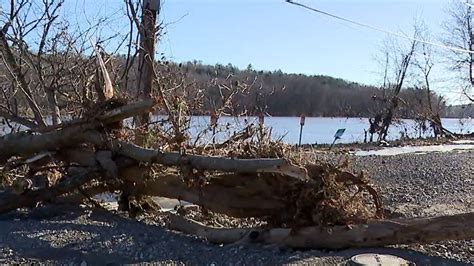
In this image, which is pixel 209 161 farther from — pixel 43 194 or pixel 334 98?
pixel 334 98

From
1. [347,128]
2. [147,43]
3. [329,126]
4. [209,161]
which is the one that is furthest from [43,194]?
[329,126]

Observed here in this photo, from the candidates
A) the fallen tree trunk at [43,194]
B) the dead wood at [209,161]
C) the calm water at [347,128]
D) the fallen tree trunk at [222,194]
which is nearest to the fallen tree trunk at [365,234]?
the fallen tree trunk at [222,194]

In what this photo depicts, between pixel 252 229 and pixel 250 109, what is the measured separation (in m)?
5.66

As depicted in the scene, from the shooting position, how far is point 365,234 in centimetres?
493

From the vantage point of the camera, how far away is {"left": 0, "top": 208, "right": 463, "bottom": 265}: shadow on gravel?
4793 millimetres

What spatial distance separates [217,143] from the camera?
776 centimetres

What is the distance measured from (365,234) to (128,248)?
2.06m

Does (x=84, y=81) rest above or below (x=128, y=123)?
above

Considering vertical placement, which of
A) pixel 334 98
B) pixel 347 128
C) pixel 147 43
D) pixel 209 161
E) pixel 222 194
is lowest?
pixel 347 128

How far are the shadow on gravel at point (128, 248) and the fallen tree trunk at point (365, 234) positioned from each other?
0.33 feet

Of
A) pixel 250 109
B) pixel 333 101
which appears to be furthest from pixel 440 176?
pixel 333 101

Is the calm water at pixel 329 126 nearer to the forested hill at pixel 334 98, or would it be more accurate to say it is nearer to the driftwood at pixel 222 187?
the forested hill at pixel 334 98

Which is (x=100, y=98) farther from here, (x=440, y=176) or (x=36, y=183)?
(x=440, y=176)

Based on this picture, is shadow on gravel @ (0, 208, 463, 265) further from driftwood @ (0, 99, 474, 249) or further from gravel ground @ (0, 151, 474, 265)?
driftwood @ (0, 99, 474, 249)
